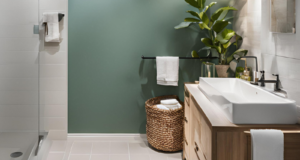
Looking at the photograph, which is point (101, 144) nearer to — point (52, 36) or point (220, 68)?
point (52, 36)

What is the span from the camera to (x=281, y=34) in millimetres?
1876

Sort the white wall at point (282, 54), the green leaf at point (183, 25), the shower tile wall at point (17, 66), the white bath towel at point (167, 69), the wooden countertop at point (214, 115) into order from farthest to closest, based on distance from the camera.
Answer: the white bath towel at point (167, 69) → the green leaf at point (183, 25) → the white wall at point (282, 54) → the wooden countertop at point (214, 115) → the shower tile wall at point (17, 66)

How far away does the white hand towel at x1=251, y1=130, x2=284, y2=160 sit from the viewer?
1.25 m

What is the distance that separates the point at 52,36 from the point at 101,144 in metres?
1.30

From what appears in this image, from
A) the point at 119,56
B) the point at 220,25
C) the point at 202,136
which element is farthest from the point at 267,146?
the point at 119,56

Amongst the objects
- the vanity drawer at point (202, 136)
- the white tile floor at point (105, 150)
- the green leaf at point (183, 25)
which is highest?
the green leaf at point (183, 25)

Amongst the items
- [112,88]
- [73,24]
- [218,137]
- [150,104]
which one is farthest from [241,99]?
[73,24]

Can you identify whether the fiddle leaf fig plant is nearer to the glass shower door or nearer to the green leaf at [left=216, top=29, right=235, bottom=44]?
the green leaf at [left=216, top=29, right=235, bottom=44]

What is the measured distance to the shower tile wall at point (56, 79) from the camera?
10.0ft

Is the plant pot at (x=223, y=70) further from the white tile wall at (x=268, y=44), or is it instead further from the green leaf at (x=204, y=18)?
the green leaf at (x=204, y=18)

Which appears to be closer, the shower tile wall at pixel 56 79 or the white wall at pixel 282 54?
the white wall at pixel 282 54

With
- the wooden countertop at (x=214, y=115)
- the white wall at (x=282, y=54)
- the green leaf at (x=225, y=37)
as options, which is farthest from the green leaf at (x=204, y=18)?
the wooden countertop at (x=214, y=115)

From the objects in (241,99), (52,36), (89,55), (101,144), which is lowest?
(101,144)

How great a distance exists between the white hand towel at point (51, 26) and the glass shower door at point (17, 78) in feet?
5.27
